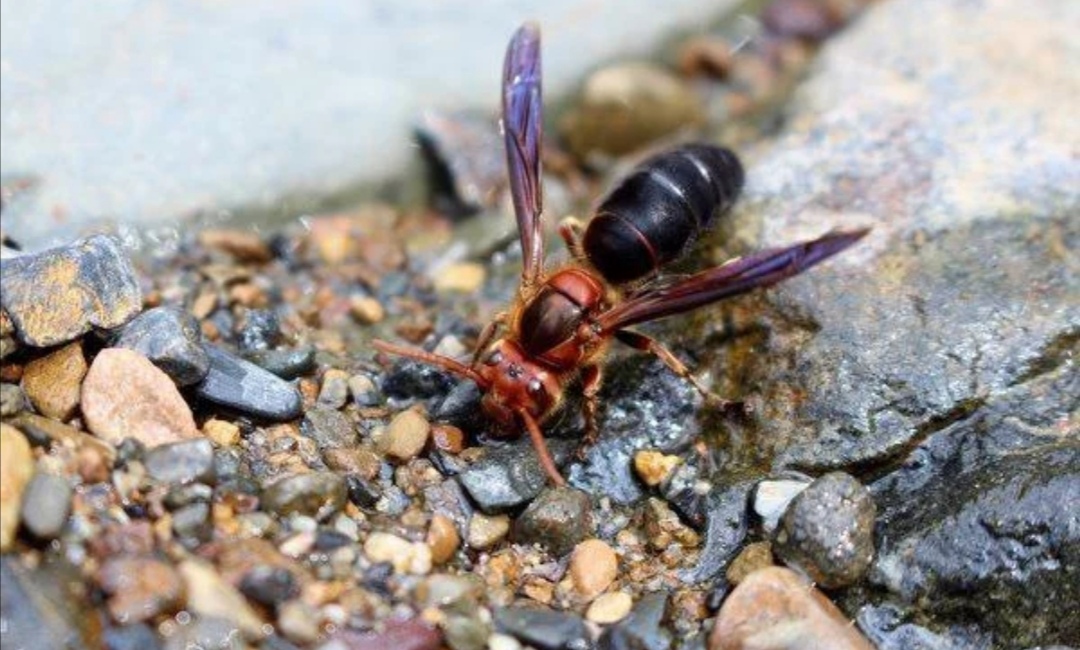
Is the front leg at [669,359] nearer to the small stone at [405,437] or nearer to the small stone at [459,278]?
the small stone at [405,437]

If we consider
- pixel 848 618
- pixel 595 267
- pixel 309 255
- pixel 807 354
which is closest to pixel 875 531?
pixel 848 618

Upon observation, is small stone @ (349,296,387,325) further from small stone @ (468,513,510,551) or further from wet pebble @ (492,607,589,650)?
wet pebble @ (492,607,589,650)

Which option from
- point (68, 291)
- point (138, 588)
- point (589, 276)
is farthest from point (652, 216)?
point (138, 588)

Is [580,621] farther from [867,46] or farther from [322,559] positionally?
[867,46]

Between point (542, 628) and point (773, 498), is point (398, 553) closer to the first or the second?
point (542, 628)

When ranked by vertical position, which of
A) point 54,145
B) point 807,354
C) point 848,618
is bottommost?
point 848,618
